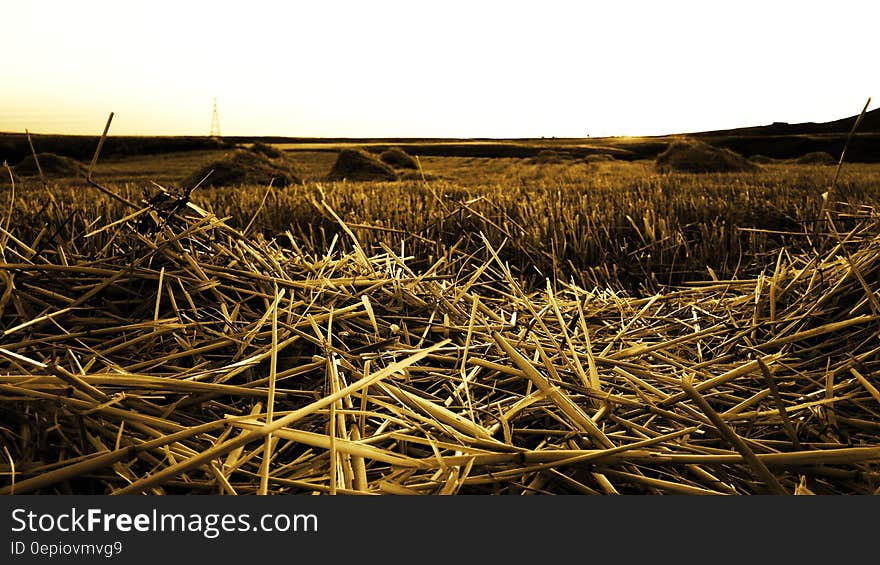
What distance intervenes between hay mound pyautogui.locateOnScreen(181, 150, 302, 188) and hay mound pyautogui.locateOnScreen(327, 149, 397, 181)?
0.86 m

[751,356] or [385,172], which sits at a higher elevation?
[385,172]

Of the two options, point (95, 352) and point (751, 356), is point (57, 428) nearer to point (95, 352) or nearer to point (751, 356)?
point (95, 352)

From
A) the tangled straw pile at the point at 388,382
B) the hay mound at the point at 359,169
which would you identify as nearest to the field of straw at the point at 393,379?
the tangled straw pile at the point at 388,382

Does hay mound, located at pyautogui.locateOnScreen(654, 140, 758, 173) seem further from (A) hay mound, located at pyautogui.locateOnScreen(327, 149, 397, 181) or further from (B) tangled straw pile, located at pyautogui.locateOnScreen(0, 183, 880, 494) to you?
(B) tangled straw pile, located at pyautogui.locateOnScreen(0, 183, 880, 494)

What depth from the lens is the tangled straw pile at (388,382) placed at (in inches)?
30.7

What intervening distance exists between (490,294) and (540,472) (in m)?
1.16

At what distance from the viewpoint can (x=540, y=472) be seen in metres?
0.79

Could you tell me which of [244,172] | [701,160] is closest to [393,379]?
[244,172]

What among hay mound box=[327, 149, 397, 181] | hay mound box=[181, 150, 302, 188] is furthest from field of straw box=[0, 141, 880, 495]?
hay mound box=[327, 149, 397, 181]

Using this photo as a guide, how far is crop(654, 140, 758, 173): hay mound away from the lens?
6.76 meters

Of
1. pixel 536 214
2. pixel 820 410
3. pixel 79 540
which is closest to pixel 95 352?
pixel 79 540

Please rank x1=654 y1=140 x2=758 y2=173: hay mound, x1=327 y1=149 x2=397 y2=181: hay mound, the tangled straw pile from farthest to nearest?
1. x1=654 y1=140 x2=758 y2=173: hay mound
2. x1=327 y1=149 x2=397 y2=181: hay mound
3. the tangled straw pile

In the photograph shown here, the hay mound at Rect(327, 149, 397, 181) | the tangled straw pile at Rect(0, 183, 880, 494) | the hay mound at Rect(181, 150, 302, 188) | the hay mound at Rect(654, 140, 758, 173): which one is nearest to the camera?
the tangled straw pile at Rect(0, 183, 880, 494)

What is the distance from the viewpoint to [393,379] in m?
1.01
